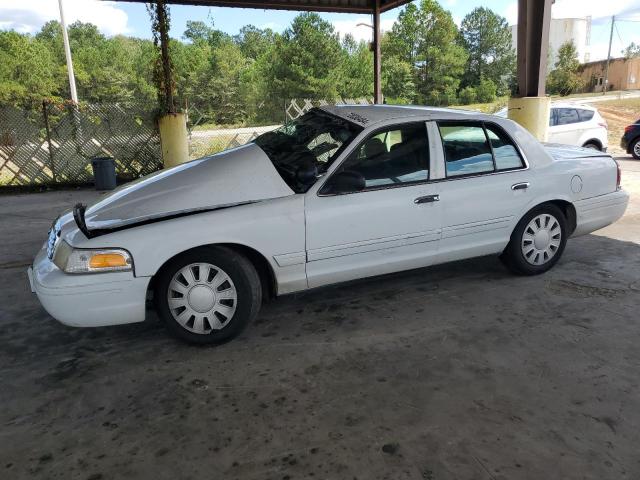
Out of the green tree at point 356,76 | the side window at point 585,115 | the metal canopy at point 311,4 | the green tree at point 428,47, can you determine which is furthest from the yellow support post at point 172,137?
the green tree at point 428,47

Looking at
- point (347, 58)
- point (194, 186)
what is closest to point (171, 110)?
point (194, 186)

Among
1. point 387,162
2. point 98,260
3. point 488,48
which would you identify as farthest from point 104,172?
point 488,48

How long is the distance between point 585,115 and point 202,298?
10463 millimetres

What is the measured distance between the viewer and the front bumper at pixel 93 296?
3252mm

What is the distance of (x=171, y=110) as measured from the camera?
11055 mm

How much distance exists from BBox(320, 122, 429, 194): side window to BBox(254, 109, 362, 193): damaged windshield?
0.43ft

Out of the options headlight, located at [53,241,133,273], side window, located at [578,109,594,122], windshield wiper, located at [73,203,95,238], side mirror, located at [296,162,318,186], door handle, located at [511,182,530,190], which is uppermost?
side mirror, located at [296,162,318,186]

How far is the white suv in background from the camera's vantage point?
10820mm

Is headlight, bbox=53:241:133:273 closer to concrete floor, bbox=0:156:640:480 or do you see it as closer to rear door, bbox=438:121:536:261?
concrete floor, bbox=0:156:640:480

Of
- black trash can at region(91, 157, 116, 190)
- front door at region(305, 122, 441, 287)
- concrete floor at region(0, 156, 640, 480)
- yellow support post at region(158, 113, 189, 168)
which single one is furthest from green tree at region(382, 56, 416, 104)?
concrete floor at region(0, 156, 640, 480)

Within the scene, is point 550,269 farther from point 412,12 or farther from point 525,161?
point 412,12

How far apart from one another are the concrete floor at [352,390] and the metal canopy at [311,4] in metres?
9.21

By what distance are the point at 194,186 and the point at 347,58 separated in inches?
1949

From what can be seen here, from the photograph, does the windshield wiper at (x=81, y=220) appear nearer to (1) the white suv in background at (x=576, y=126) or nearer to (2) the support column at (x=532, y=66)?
(2) the support column at (x=532, y=66)
